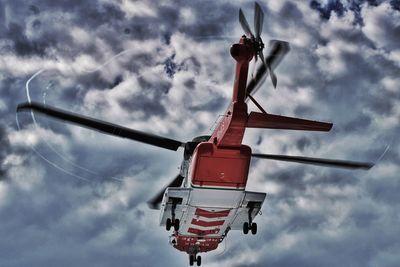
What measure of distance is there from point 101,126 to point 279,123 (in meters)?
10.2

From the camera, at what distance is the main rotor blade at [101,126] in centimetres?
2819

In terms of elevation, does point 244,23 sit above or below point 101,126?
above

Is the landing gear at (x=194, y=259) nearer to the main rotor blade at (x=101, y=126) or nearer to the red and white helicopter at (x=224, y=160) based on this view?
the red and white helicopter at (x=224, y=160)

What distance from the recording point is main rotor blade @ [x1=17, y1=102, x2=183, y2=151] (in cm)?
2819

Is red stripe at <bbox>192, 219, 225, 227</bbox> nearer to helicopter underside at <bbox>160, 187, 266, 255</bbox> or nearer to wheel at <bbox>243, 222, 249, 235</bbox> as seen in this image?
helicopter underside at <bbox>160, 187, 266, 255</bbox>

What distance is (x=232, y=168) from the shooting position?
99.2ft

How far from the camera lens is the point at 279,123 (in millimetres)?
27578

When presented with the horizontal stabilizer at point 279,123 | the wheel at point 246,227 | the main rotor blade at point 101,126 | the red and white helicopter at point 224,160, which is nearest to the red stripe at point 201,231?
the red and white helicopter at point 224,160

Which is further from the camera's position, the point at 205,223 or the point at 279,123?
the point at 205,223

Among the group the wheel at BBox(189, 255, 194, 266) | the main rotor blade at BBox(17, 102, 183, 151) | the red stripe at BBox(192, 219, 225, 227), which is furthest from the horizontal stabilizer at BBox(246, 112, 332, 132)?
the wheel at BBox(189, 255, 194, 266)

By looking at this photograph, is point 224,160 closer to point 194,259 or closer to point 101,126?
point 101,126

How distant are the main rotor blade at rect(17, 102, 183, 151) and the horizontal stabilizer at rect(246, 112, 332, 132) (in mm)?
6779

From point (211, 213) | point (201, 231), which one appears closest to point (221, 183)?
point (211, 213)

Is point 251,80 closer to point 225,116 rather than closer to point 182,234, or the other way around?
point 225,116
